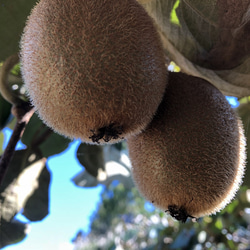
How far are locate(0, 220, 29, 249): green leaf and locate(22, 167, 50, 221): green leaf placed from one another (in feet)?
0.18

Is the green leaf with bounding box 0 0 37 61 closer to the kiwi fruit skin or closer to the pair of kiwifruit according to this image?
the pair of kiwifruit

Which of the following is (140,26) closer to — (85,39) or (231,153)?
(85,39)

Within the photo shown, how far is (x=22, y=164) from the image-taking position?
1.33 m

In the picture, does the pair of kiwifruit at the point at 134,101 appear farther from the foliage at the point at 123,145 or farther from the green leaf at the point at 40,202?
the green leaf at the point at 40,202

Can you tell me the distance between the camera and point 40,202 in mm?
1328

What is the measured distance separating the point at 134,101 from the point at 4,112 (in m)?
0.81

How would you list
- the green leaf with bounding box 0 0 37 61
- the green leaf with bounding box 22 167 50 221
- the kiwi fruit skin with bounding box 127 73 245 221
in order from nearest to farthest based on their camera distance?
the kiwi fruit skin with bounding box 127 73 245 221 < the green leaf with bounding box 0 0 37 61 < the green leaf with bounding box 22 167 50 221

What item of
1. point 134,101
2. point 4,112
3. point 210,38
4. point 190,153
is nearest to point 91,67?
point 134,101

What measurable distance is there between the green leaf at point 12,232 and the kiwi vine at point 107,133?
0.86m

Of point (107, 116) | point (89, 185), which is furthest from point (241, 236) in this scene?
point (107, 116)

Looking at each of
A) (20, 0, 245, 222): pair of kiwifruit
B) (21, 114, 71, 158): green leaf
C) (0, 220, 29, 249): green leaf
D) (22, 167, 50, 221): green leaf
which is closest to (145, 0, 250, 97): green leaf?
(20, 0, 245, 222): pair of kiwifruit

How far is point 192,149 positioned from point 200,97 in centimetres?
16

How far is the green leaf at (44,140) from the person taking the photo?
1.30 m

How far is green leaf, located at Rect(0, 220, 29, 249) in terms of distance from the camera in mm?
1274
